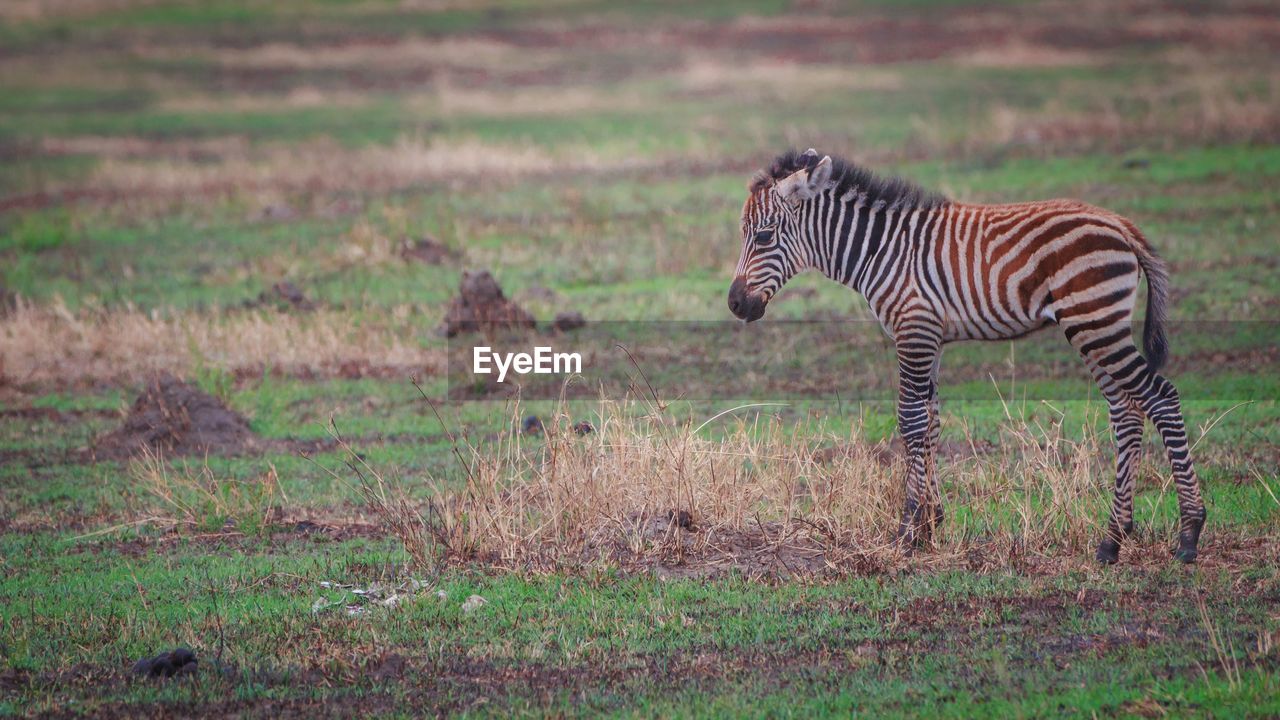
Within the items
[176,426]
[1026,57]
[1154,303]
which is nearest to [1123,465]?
[1154,303]

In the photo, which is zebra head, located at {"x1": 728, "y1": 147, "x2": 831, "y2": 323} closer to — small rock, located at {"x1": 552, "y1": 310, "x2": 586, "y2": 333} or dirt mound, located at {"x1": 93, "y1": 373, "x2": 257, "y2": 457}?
dirt mound, located at {"x1": 93, "y1": 373, "x2": 257, "y2": 457}

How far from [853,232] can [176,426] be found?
7.44 meters

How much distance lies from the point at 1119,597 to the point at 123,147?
33.5 metres

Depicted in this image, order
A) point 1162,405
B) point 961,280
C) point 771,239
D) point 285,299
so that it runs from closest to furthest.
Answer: point 1162,405
point 961,280
point 771,239
point 285,299

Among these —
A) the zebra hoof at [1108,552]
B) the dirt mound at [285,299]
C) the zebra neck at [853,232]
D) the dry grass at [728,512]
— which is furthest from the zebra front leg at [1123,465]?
the dirt mound at [285,299]

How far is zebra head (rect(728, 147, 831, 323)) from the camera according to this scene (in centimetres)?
1026

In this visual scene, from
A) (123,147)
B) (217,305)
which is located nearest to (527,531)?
(217,305)

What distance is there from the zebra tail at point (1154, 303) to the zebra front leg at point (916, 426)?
53.4 inches

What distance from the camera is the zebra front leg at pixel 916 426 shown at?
9.82 metres

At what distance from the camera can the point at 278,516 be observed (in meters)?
11.8

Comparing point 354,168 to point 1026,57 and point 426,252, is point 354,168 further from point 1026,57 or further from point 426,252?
point 1026,57

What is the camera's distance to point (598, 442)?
35.3 ft

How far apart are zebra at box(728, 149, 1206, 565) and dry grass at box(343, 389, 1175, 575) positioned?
→ 12.6 inches

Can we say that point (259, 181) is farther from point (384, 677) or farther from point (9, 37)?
point (9, 37)
